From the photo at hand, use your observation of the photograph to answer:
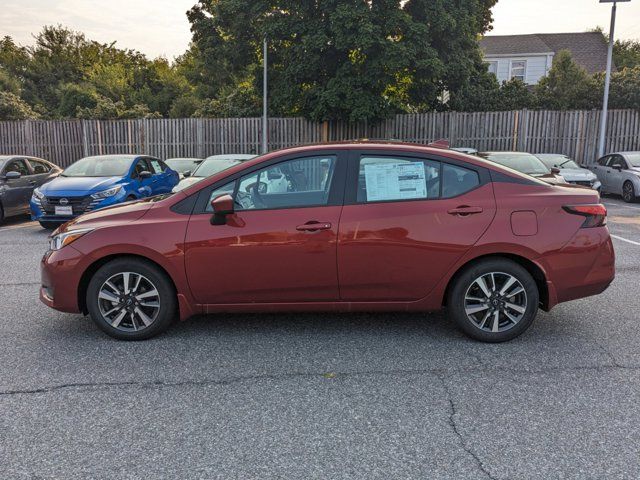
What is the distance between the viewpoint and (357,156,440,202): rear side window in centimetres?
438

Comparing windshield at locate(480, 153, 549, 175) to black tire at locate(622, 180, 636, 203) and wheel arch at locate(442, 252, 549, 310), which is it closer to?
black tire at locate(622, 180, 636, 203)

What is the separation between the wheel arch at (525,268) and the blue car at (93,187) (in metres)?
7.64

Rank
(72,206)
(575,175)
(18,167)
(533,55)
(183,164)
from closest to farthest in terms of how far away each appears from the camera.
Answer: (72,206)
(18,167)
(575,175)
(183,164)
(533,55)

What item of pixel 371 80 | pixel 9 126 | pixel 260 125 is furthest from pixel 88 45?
pixel 371 80

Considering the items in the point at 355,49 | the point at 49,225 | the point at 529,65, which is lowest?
the point at 49,225

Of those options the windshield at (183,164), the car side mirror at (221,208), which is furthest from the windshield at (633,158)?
the car side mirror at (221,208)

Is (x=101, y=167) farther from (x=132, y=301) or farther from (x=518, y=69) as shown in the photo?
(x=518, y=69)

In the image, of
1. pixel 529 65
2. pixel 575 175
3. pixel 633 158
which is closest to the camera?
pixel 575 175

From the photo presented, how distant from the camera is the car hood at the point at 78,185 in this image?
9.90 m

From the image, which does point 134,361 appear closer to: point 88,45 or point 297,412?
point 297,412

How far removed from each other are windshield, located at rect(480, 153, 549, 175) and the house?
2516 cm

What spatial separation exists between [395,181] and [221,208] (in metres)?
1.45

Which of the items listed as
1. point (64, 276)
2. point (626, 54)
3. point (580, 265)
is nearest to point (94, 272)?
point (64, 276)

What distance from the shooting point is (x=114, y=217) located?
4535 mm
